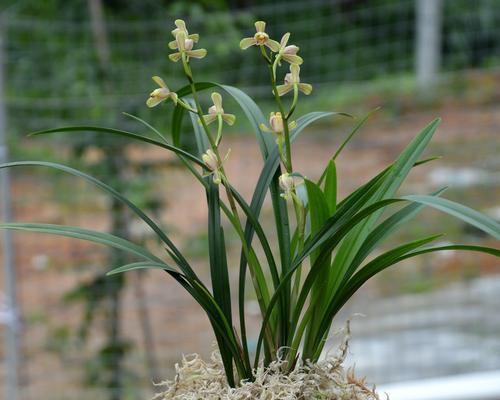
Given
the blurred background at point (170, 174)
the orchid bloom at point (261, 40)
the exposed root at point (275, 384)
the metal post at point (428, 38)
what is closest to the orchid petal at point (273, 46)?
the orchid bloom at point (261, 40)

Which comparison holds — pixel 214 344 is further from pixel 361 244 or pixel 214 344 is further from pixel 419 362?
pixel 419 362

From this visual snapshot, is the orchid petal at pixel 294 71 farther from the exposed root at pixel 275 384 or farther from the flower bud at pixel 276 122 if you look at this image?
the exposed root at pixel 275 384

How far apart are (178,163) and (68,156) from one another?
29 cm

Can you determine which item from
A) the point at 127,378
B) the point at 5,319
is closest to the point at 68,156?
the point at 5,319

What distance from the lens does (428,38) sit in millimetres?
3758

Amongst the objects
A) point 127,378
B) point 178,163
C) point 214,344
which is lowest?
point 214,344

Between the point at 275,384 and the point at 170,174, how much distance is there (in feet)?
6.18

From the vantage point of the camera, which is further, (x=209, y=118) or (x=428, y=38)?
(x=428, y=38)

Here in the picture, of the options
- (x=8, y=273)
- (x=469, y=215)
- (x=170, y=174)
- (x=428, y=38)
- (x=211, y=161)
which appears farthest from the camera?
(x=428, y=38)

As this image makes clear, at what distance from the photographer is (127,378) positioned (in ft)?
7.93

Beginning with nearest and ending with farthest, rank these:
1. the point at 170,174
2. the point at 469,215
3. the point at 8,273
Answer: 1. the point at 469,215
2. the point at 8,273
3. the point at 170,174

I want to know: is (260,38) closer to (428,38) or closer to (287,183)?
(287,183)

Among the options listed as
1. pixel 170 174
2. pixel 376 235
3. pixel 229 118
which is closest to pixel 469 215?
pixel 376 235

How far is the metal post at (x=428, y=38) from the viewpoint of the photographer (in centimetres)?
365
